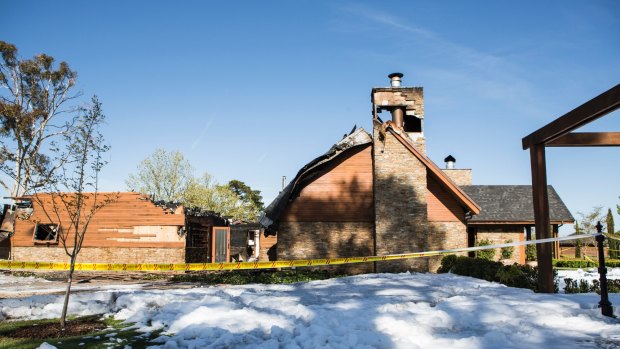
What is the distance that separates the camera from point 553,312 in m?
6.54

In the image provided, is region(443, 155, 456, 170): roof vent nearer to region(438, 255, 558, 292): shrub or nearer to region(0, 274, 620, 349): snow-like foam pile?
region(438, 255, 558, 292): shrub

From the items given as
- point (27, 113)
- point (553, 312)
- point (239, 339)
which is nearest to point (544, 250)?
point (553, 312)

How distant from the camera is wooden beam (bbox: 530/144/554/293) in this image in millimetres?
9125

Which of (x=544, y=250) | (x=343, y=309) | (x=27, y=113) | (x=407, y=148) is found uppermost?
(x=27, y=113)

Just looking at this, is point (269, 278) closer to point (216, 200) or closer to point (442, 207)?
point (442, 207)

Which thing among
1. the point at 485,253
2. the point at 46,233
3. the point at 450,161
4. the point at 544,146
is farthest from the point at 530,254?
the point at 46,233

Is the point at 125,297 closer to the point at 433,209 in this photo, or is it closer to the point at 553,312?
the point at 553,312

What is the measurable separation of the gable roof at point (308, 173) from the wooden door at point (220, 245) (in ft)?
33.6

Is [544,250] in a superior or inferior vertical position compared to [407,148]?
inferior

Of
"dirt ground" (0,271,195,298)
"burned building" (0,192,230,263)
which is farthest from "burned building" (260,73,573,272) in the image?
"burned building" (0,192,230,263)

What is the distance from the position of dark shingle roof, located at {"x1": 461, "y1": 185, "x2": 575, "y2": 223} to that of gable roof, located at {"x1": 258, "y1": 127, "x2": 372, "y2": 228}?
11.8m

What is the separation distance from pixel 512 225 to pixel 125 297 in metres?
23.7

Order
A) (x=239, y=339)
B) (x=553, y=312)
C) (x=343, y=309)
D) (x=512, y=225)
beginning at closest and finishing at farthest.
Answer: (x=239, y=339)
(x=553, y=312)
(x=343, y=309)
(x=512, y=225)

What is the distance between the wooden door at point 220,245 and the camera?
28.0 m
